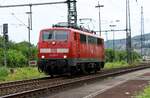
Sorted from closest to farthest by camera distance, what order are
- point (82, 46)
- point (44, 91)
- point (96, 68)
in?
point (44, 91), point (82, 46), point (96, 68)

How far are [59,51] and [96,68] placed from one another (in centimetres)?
999

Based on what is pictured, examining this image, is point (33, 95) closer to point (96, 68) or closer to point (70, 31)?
point (70, 31)

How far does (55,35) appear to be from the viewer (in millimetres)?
31812

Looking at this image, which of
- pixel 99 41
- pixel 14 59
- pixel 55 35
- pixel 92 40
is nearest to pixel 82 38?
pixel 55 35

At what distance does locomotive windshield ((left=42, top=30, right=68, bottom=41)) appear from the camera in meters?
31.7

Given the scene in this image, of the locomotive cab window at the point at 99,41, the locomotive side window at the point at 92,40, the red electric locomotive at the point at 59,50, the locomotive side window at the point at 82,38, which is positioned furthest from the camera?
the locomotive cab window at the point at 99,41

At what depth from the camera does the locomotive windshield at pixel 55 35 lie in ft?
104

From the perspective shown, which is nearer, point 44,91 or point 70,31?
point 44,91

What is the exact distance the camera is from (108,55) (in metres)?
109

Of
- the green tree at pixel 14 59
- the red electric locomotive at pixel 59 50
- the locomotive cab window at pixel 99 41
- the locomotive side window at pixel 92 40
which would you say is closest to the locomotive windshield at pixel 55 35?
the red electric locomotive at pixel 59 50

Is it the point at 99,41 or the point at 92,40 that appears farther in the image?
the point at 99,41

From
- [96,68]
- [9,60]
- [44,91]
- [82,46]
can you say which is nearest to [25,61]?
[9,60]

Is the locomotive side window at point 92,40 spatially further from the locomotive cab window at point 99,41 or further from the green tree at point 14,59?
the green tree at point 14,59

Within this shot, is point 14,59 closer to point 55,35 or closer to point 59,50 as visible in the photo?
point 55,35
